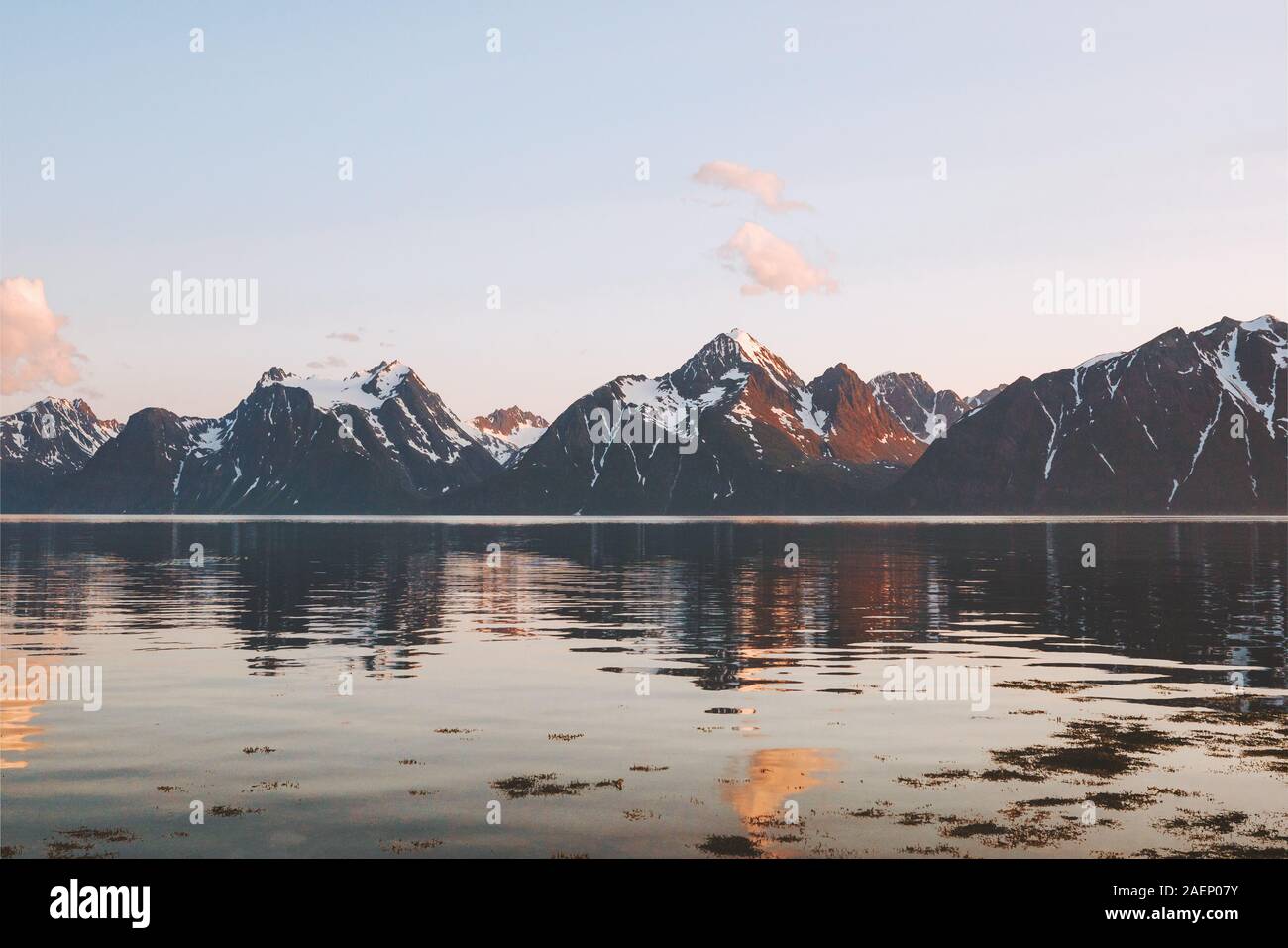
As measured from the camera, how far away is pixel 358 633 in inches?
2613

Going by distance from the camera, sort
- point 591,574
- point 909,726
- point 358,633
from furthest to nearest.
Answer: point 591,574 < point 358,633 < point 909,726

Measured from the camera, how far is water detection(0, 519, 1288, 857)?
2636 cm

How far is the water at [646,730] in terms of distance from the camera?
86.5 ft

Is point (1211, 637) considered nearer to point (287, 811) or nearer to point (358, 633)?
point (358, 633)

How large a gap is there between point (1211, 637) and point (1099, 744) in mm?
30720

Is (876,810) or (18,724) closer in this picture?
(876,810)

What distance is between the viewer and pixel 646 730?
126 ft
